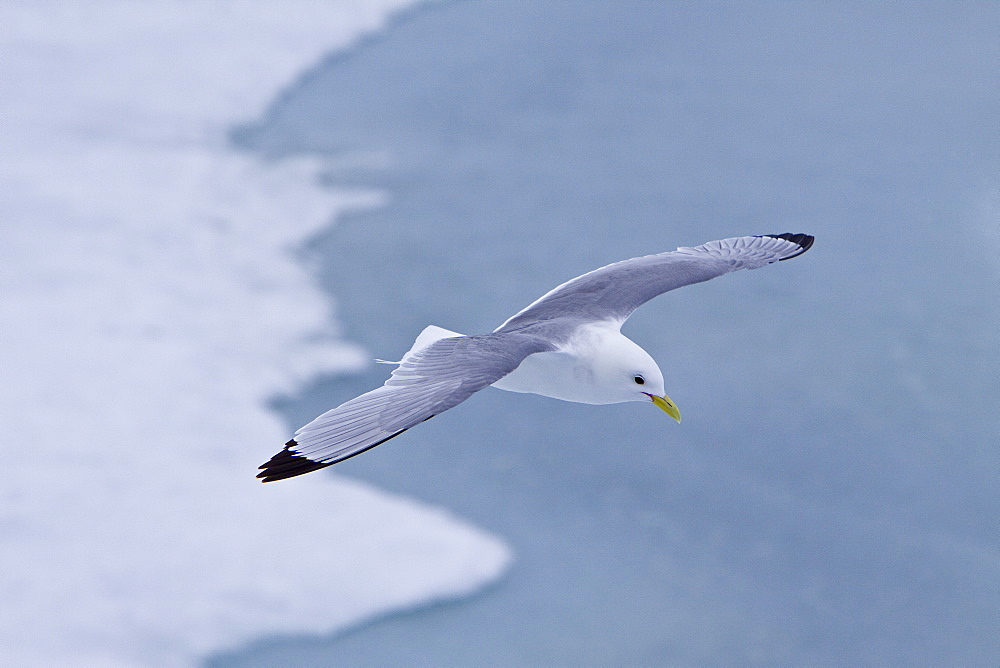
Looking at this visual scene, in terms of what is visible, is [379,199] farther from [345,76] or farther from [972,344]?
[972,344]

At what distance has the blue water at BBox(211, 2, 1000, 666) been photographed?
18.9ft

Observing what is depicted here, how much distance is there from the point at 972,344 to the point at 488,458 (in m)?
2.78

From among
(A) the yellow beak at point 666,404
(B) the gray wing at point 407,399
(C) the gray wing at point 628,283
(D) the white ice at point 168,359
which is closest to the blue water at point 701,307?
(D) the white ice at point 168,359

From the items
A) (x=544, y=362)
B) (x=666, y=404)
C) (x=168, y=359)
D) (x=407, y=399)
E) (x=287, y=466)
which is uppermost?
(x=168, y=359)

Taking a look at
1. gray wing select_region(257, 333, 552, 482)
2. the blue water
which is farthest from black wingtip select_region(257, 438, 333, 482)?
the blue water

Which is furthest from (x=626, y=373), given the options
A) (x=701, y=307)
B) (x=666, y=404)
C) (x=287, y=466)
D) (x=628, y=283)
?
(x=701, y=307)

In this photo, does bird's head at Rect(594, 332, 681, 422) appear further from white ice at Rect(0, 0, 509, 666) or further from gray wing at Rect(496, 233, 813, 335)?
white ice at Rect(0, 0, 509, 666)

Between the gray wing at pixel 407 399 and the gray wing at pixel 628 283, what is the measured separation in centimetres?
50

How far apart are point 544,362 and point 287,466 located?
1262mm

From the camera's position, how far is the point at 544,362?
4.45 m

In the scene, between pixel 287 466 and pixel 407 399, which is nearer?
pixel 287 466

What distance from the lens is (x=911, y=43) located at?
9711 mm

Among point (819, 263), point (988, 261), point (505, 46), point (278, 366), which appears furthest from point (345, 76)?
point (988, 261)

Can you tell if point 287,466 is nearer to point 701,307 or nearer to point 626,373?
point 626,373
